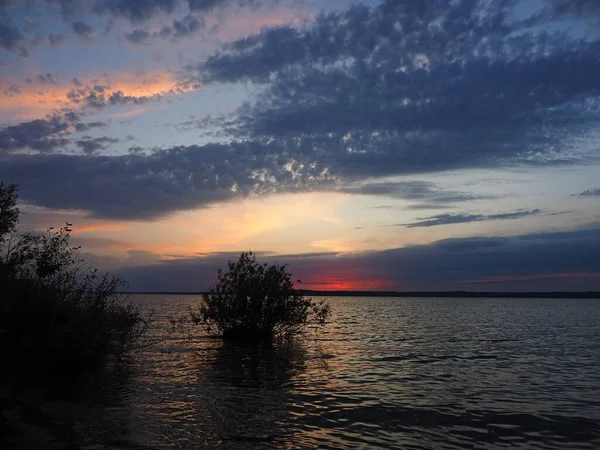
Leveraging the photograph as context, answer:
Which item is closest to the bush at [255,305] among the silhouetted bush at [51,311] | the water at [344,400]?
the water at [344,400]

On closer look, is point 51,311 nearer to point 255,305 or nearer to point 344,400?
point 344,400

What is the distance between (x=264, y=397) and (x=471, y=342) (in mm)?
31365

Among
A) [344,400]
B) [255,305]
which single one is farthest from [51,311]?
[255,305]

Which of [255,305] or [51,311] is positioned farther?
[255,305]

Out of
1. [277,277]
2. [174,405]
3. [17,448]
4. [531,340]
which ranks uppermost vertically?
[277,277]

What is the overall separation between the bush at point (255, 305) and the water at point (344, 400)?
4.51m

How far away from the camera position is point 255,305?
136 feet

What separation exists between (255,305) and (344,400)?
69.3 feet

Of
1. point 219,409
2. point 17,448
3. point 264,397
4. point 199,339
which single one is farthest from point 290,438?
point 199,339

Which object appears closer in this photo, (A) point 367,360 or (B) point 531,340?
(A) point 367,360

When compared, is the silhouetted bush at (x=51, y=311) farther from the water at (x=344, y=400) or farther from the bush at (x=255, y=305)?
the bush at (x=255, y=305)

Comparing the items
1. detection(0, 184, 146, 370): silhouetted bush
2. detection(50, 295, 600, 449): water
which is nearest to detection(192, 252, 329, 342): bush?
detection(50, 295, 600, 449): water

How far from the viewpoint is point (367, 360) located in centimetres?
3356

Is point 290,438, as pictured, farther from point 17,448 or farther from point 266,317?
point 266,317
